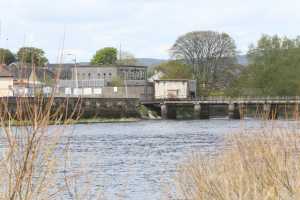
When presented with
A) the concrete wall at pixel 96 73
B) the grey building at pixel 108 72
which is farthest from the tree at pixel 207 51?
the concrete wall at pixel 96 73

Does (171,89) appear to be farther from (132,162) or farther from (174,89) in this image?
(132,162)

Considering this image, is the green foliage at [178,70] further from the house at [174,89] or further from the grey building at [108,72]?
the house at [174,89]

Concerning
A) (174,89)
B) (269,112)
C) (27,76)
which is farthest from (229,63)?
(27,76)

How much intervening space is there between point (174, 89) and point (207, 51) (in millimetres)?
16177

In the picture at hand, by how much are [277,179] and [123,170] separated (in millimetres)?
21388

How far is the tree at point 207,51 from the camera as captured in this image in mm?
137750

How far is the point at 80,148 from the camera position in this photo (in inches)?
1834

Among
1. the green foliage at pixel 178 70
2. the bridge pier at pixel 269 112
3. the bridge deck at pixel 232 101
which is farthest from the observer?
the green foliage at pixel 178 70

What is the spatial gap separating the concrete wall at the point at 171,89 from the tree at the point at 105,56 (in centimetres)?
5519

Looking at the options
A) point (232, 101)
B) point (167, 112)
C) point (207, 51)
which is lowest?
point (167, 112)

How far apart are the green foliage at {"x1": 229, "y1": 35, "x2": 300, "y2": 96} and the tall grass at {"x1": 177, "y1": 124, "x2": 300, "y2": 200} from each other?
109 metres

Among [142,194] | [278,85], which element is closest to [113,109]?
[278,85]

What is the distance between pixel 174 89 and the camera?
12500 cm

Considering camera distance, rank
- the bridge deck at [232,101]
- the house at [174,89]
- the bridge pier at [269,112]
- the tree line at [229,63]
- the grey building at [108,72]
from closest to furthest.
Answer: the bridge pier at [269,112] < the bridge deck at [232,101] < the house at [174,89] < the tree line at [229,63] < the grey building at [108,72]
